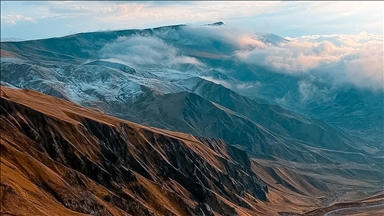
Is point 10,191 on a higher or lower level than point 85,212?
higher

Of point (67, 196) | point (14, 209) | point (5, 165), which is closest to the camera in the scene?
point (14, 209)

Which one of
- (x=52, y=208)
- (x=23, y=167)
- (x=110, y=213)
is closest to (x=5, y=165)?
(x=23, y=167)

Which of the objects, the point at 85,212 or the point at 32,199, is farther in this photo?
the point at 85,212

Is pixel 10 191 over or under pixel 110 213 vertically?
over

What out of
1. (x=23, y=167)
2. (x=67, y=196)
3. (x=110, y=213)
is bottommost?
(x=110, y=213)

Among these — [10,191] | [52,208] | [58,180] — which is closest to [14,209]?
[10,191]

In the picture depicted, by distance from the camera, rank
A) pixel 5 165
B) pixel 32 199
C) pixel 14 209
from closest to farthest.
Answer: pixel 14 209, pixel 32 199, pixel 5 165

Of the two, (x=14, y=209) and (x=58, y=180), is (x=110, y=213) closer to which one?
(x=58, y=180)

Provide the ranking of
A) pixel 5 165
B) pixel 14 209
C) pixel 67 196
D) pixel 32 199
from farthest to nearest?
pixel 67 196
pixel 5 165
pixel 32 199
pixel 14 209

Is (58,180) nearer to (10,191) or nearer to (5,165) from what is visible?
(5,165)
